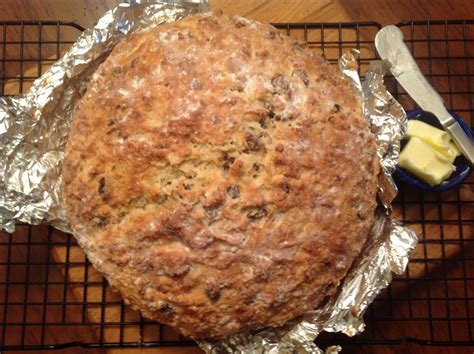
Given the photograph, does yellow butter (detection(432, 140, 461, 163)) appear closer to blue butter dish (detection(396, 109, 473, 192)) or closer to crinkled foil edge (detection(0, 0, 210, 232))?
blue butter dish (detection(396, 109, 473, 192))

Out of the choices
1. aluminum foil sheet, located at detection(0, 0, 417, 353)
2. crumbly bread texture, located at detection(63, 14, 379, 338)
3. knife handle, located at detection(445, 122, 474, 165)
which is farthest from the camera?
knife handle, located at detection(445, 122, 474, 165)

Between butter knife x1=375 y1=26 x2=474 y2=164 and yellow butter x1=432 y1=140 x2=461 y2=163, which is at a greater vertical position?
butter knife x1=375 y1=26 x2=474 y2=164

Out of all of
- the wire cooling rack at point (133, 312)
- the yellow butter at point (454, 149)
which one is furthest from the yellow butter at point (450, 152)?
the wire cooling rack at point (133, 312)

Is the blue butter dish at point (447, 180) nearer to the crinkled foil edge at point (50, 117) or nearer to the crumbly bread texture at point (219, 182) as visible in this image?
the crumbly bread texture at point (219, 182)

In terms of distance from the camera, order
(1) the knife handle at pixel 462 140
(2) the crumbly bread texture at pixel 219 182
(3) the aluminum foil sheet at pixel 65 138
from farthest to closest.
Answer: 1. (1) the knife handle at pixel 462 140
2. (3) the aluminum foil sheet at pixel 65 138
3. (2) the crumbly bread texture at pixel 219 182

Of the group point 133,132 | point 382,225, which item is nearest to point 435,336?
point 382,225

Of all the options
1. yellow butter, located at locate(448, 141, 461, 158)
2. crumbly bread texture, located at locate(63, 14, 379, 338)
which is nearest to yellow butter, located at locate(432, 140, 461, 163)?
yellow butter, located at locate(448, 141, 461, 158)

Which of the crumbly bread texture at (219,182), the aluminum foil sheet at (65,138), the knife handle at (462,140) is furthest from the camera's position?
the knife handle at (462,140)
